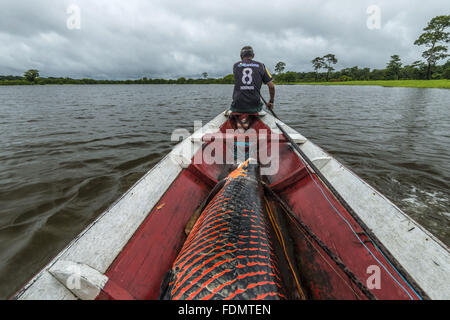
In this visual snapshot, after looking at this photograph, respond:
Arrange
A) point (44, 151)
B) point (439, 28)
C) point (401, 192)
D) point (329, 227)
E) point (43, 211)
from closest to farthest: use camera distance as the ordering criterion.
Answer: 1. point (329, 227)
2. point (43, 211)
3. point (401, 192)
4. point (44, 151)
5. point (439, 28)

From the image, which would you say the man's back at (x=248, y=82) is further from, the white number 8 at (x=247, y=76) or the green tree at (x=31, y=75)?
the green tree at (x=31, y=75)

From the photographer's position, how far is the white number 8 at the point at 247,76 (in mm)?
4727

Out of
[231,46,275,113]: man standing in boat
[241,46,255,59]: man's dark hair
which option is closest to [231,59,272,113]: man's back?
[231,46,275,113]: man standing in boat

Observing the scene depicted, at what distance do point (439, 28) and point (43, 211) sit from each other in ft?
246

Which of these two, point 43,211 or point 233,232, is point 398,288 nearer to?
point 233,232

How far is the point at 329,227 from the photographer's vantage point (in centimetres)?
205

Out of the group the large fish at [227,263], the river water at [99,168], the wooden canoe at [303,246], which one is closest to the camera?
the large fish at [227,263]

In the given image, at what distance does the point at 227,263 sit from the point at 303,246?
1.27m

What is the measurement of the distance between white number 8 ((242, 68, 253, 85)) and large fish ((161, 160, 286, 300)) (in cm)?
402

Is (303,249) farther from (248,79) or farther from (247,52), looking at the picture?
(247,52)

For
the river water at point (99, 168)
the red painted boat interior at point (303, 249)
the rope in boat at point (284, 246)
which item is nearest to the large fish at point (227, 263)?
the red painted boat interior at point (303, 249)

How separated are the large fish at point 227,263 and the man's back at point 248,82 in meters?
3.98

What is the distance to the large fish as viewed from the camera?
1.07 m
